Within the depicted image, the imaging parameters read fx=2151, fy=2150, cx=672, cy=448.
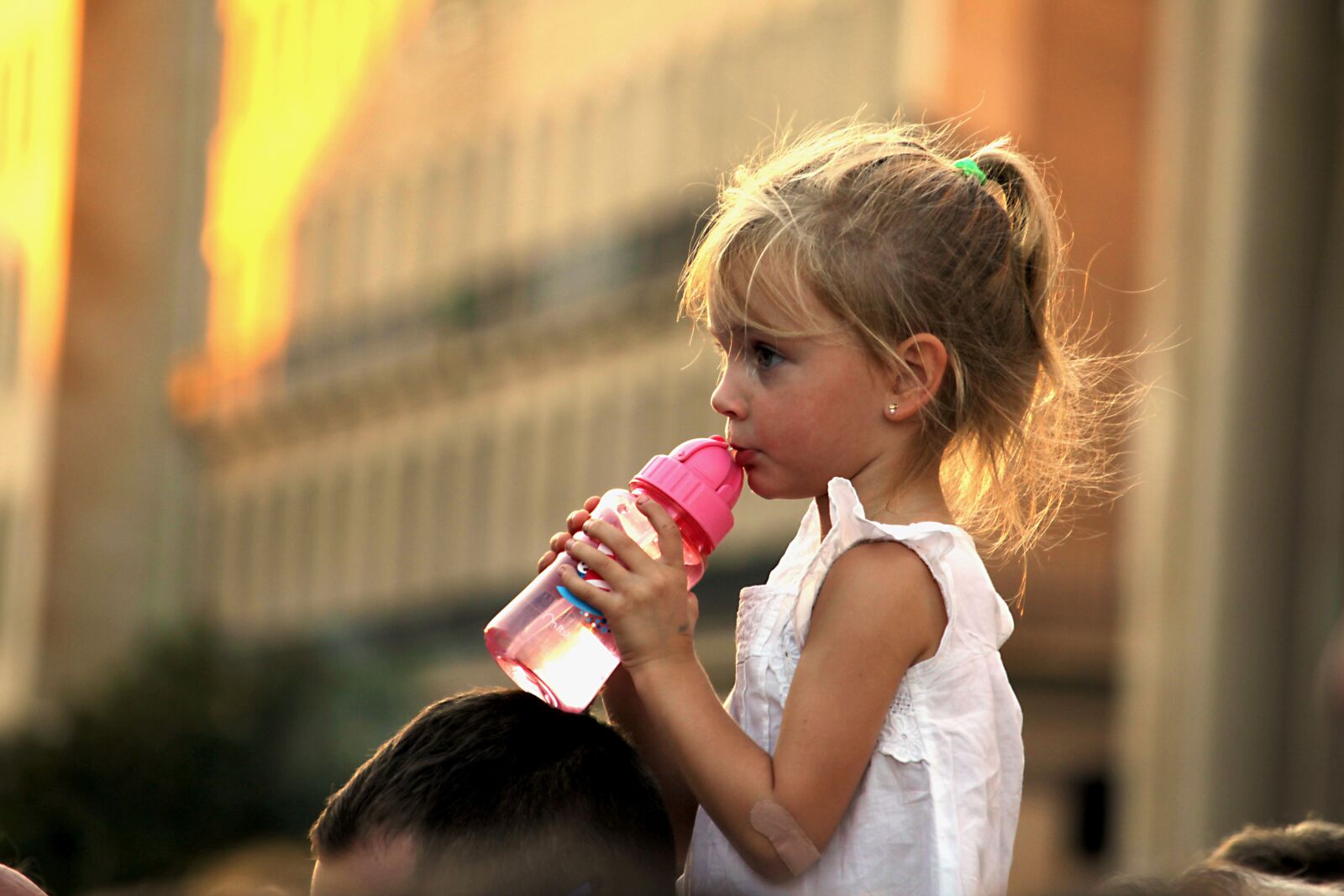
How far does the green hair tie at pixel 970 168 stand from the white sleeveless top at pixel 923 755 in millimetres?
415

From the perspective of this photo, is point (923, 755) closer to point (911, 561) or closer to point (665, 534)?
point (911, 561)

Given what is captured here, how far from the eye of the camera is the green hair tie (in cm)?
250

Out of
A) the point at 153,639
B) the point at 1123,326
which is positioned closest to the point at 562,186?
the point at 1123,326

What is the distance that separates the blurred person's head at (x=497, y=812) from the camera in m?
1.91

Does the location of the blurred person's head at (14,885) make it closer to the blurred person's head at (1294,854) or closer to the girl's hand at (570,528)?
the girl's hand at (570,528)

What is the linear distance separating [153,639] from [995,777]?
14.3m

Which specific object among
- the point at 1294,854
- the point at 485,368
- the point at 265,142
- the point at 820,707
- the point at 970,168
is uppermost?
the point at 265,142

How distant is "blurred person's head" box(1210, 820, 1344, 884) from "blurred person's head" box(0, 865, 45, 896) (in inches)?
55.8

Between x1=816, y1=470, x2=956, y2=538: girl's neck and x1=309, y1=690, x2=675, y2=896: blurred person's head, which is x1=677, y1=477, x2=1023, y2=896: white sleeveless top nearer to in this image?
x1=816, y1=470, x2=956, y2=538: girl's neck

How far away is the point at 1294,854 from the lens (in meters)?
2.64

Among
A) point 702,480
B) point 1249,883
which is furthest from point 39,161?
point 1249,883

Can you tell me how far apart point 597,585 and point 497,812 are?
375 millimetres

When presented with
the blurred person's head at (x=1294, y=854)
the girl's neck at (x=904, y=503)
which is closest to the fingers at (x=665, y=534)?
the girl's neck at (x=904, y=503)

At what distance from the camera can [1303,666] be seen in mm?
12461
